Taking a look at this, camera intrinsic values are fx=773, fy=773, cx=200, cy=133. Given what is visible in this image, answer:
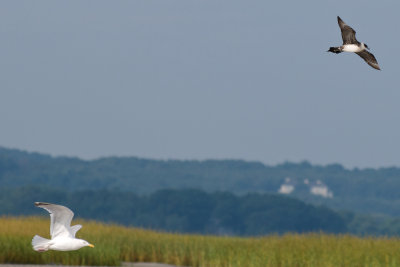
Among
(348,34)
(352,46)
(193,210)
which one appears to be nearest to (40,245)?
(352,46)

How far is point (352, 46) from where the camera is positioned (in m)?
14.7

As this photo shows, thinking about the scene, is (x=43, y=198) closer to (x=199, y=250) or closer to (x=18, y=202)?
(x=18, y=202)

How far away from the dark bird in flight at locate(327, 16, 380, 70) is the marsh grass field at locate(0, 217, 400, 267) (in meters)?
7.45

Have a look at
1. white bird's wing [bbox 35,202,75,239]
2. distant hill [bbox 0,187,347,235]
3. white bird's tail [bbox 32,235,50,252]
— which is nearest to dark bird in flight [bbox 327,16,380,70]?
white bird's wing [bbox 35,202,75,239]

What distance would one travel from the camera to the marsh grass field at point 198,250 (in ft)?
75.4

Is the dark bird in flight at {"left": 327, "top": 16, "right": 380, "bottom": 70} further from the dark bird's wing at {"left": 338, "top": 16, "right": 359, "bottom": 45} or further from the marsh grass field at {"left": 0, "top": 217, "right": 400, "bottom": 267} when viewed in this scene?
the marsh grass field at {"left": 0, "top": 217, "right": 400, "bottom": 267}

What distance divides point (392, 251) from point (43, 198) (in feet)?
376

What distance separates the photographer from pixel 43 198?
133250 millimetres

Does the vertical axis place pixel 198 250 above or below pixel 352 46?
below

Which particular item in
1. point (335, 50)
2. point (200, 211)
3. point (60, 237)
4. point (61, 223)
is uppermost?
point (200, 211)

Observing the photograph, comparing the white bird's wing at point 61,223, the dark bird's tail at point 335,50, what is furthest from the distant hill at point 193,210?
the white bird's wing at point 61,223

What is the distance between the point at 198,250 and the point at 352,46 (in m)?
15.4

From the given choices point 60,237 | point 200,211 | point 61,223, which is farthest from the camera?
point 200,211

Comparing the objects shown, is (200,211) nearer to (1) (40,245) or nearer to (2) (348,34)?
(2) (348,34)
